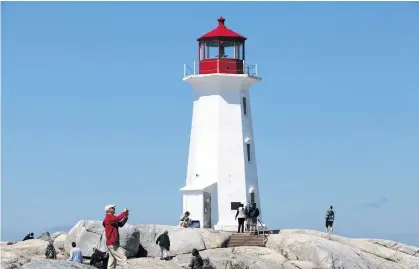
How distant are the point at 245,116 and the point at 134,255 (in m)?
11.3

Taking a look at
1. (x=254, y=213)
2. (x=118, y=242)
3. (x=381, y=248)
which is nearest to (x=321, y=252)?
(x=254, y=213)

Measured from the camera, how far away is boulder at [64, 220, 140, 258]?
35.1 m

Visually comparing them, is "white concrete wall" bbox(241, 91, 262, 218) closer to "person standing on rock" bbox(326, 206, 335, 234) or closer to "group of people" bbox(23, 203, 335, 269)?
"group of people" bbox(23, 203, 335, 269)

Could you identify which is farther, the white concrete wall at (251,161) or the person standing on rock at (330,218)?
the white concrete wall at (251,161)

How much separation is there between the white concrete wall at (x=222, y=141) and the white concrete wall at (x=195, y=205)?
2.66 feet

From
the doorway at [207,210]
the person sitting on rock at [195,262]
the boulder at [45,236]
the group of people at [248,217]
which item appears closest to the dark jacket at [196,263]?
the person sitting on rock at [195,262]

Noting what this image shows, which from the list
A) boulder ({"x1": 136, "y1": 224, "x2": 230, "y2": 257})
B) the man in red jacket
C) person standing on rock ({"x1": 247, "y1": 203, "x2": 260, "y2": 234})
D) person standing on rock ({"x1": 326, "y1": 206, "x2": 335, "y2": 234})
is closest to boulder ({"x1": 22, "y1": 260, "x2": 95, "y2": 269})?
the man in red jacket

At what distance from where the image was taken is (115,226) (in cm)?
2711

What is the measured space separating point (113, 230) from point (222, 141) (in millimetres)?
17963

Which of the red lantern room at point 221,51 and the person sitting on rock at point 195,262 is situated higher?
the red lantern room at point 221,51

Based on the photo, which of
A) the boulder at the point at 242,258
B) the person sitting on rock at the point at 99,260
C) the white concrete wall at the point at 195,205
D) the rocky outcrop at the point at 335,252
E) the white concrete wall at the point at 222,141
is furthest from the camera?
the white concrete wall at the point at 222,141

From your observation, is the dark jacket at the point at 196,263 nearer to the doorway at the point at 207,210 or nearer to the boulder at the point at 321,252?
the boulder at the point at 321,252

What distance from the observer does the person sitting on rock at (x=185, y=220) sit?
136 feet

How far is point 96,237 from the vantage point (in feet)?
116
